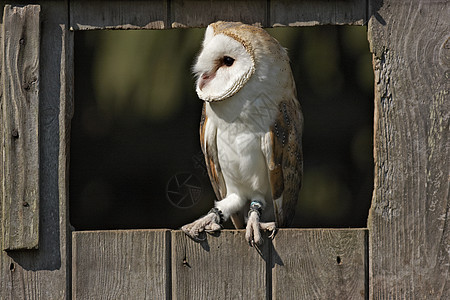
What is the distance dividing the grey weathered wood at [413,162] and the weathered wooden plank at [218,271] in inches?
15.6

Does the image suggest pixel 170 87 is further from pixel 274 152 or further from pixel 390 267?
pixel 390 267

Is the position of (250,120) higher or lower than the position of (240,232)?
higher

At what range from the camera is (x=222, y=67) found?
333cm

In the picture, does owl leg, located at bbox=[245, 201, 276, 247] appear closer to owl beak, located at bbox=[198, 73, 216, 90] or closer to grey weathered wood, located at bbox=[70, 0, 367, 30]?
owl beak, located at bbox=[198, 73, 216, 90]

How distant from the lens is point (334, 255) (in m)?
2.99

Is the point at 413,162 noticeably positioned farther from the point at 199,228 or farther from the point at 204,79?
the point at 204,79

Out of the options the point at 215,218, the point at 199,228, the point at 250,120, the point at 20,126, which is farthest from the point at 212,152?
the point at 20,126

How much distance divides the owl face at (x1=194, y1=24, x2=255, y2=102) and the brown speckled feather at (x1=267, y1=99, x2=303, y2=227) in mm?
227

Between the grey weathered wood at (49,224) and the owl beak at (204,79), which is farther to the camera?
the owl beak at (204,79)

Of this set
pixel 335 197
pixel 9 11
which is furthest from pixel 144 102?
pixel 9 11

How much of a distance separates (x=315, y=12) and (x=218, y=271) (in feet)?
3.19

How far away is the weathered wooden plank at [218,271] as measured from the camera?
2.99m

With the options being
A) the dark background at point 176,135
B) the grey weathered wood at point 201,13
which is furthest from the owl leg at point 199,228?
the dark background at point 176,135

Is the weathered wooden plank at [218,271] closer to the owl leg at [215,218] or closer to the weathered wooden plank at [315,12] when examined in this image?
the owl leg at [215,218]
